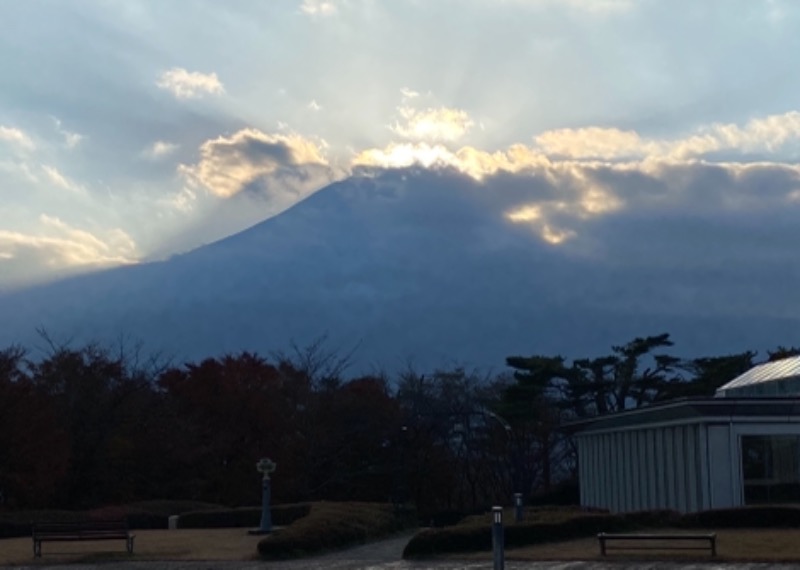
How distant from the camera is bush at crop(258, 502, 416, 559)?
1013 inches

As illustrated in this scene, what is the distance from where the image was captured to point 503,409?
62.5 m

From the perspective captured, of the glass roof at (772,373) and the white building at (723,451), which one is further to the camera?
the glass roof at (772,373)

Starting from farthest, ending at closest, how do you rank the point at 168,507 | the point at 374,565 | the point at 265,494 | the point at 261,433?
the point at 261,433, the point at 168,507, the point at 265,494, the point at 374,565

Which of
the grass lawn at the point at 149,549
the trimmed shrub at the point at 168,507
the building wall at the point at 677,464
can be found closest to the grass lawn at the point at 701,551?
the grass lawn at the point at 149,549

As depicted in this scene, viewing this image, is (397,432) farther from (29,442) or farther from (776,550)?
(776,550)

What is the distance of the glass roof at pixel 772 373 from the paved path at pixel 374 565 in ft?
68.0

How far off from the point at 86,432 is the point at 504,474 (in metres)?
22.9

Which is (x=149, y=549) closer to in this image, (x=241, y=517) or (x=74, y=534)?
(x=74, y=534)

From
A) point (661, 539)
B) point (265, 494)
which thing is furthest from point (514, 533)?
point (265, 494)

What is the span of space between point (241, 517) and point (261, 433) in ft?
61.7

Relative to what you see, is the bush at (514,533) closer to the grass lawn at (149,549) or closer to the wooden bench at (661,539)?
the wooden bench at (661,539)

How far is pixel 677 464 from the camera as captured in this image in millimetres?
36125

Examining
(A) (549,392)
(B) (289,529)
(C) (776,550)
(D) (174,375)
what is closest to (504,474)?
(A) (549,392)

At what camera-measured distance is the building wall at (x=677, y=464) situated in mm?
34156
